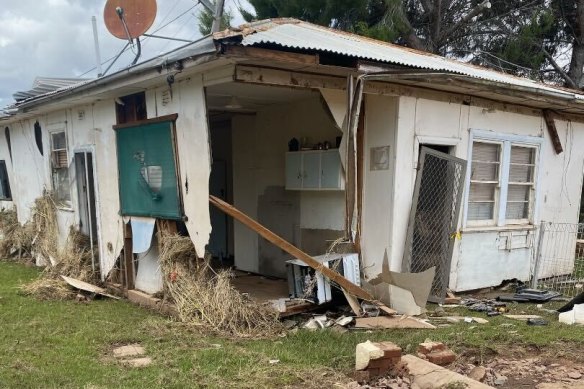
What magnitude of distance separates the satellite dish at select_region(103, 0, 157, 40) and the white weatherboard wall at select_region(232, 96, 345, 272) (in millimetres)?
2209

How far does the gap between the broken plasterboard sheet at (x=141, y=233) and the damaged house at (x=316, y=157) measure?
1.1 inches

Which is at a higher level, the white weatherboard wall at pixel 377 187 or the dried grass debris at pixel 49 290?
the white weatherboard wall at pixel 377 187

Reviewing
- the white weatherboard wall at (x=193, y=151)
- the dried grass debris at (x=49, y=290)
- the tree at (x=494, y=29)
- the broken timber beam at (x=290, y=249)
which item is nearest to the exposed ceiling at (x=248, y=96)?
the white weatherboard wall at (x=193, y=151)

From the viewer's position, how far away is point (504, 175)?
25.2 ft

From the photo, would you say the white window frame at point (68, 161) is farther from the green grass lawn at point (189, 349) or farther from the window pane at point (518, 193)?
the window pane at point (518, 193)

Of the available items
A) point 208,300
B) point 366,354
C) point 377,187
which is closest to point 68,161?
point 208,300

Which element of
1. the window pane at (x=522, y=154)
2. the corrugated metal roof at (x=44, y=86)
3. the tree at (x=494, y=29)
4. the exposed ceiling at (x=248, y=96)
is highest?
the tree at (x=494, y=29)

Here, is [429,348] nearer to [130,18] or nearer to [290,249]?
[290,249]

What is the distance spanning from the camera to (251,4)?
14.5 m

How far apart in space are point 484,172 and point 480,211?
0.61 meters

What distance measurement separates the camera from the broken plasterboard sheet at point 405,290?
19.6ft

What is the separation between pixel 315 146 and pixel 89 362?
14.2 feet

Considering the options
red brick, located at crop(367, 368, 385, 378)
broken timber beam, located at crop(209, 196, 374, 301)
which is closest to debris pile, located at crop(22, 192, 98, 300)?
broken timber beam, located at crop(209, 196, 374, 301)

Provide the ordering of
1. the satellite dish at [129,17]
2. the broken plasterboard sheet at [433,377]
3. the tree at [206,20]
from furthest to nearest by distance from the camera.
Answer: the tree at [206,20] < the satellite dish at [129,17] < the broken plasterboard sheet at [433,377]
